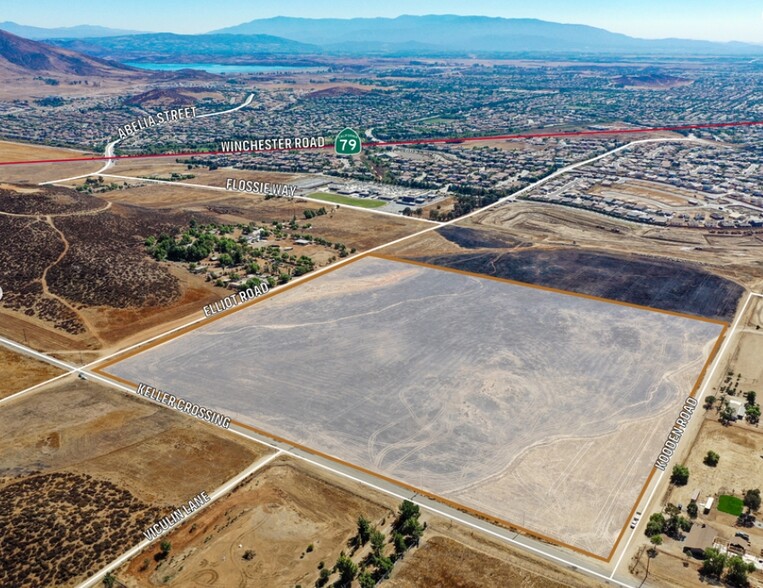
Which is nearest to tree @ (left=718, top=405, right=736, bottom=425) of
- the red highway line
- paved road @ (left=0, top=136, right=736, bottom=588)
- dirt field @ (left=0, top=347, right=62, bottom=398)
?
paved road @ (left=0, top=136, right=736, bottom=588)

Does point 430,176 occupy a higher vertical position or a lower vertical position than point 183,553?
higher

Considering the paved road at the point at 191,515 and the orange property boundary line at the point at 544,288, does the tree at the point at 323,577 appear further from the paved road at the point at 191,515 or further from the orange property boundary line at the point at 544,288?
the orange property boundary line at the point at 544,288

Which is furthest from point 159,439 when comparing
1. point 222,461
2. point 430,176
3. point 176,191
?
point 430,176

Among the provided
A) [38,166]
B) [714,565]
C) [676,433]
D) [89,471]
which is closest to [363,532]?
[714,565]

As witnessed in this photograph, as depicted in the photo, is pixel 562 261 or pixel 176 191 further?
pixel 176 191

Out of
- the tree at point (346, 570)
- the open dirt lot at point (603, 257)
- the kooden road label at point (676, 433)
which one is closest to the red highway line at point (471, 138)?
the open dirt lot at point (603, 257)

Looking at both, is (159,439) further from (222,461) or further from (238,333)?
(238,333)

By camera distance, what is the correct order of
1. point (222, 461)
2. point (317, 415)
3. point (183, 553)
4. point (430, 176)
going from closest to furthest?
point (183, 553)
point (222, 461)
point (317, 415)
point (430, 176)

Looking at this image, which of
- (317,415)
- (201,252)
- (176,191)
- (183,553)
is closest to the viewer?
(183,553)

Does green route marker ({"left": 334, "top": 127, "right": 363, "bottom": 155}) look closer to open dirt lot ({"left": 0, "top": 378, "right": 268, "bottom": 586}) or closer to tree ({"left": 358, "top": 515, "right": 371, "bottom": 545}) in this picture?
open dirt lot ({"left": 0, "top": 378, "right": 268, "bottom": 586})
